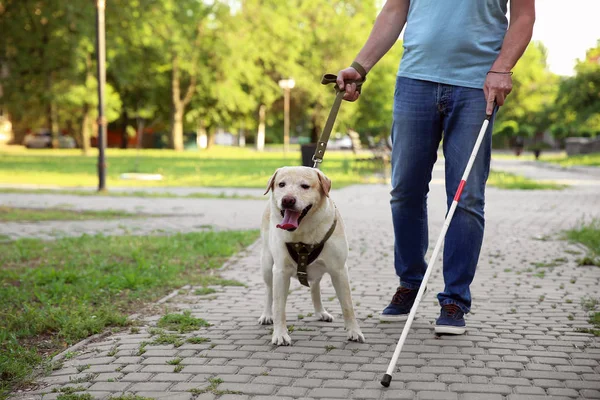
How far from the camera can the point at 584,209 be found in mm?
13445

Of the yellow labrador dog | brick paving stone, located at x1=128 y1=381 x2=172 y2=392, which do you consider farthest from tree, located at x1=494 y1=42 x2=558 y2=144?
brick paving stone, located at x1=128 y1=381 x2=172 y2=392

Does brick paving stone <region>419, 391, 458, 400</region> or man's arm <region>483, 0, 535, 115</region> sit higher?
man's arm <region>483, 0, 535, 115</region>

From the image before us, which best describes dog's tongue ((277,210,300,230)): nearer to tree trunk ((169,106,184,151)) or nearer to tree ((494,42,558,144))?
tree trunk ((169,106,184,151))

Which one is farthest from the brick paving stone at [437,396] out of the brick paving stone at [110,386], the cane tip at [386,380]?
the brick paving stone at [110,386]

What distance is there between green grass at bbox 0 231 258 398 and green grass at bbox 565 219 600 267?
12.2 feet

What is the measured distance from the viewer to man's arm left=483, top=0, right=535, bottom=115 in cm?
435

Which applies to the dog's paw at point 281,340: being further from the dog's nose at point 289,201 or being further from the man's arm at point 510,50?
the man's arm at point 510,50

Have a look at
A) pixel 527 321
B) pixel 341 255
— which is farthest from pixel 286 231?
pixel 527 321

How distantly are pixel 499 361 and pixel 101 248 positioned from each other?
17.4 ft

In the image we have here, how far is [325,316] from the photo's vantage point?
16.4 ft

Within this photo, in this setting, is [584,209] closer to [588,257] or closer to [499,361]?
[588,257]

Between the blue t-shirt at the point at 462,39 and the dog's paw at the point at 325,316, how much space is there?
1702mm

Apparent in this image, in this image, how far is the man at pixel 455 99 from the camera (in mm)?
4473

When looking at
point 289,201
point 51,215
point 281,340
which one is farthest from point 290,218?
point 51,215
